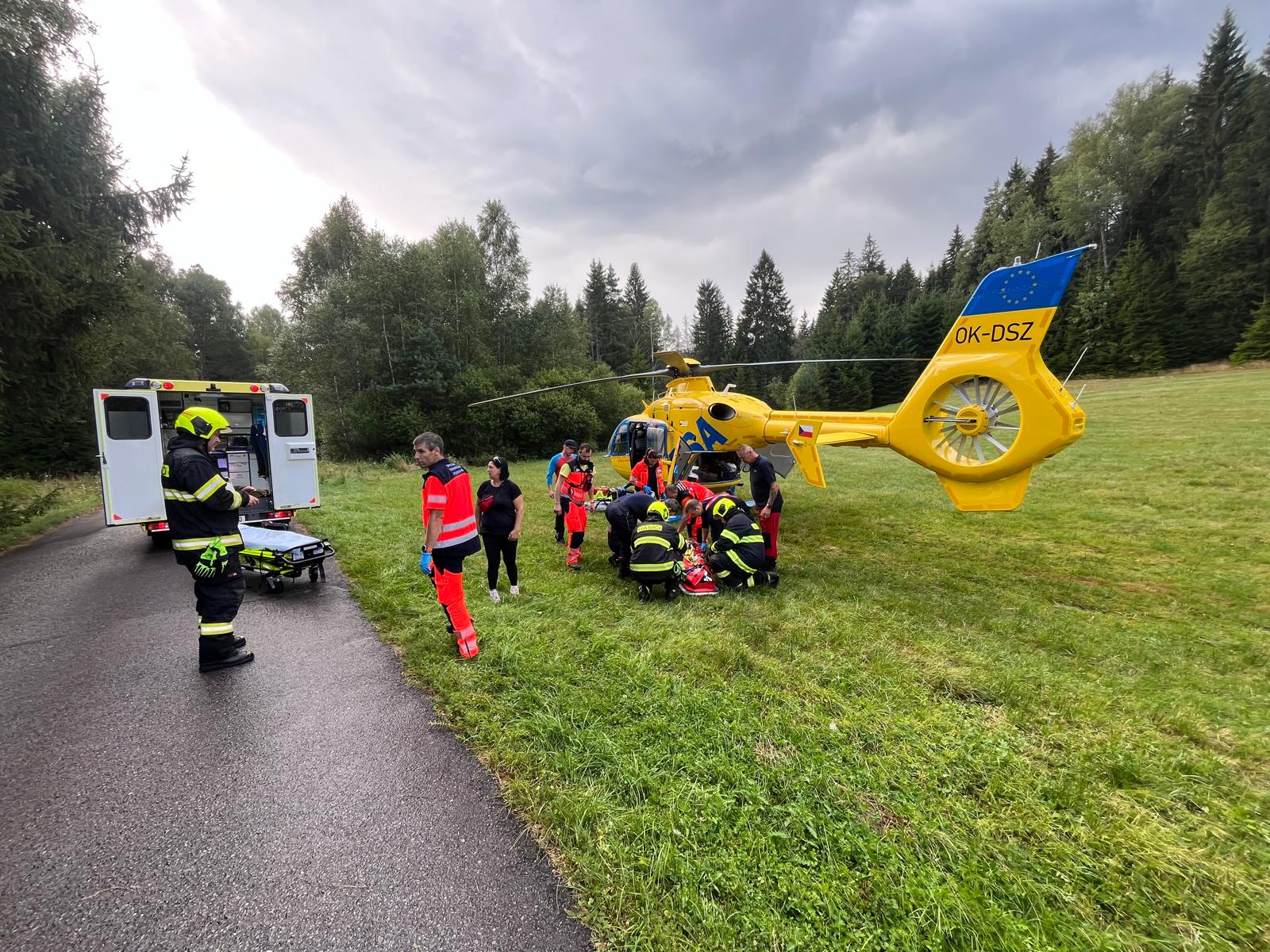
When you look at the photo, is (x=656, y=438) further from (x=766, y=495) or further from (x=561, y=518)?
(x=766, y=495)

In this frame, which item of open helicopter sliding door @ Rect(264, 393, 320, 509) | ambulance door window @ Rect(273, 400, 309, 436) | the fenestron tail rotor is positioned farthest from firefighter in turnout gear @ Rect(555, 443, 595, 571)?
ambulance door window @ Rect(273, 400, 309, 436)

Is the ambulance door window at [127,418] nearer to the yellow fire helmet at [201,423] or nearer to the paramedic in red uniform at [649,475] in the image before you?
the yellow fire helmet at [201,423]

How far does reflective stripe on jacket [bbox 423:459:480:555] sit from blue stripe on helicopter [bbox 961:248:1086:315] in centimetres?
498

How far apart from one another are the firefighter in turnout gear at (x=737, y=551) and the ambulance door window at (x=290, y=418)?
7468mm

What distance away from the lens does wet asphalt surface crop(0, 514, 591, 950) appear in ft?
6.64

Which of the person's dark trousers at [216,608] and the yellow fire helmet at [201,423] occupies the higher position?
the yellow fire helmet at [201,423]

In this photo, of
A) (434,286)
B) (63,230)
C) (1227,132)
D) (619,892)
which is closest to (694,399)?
(619,892)

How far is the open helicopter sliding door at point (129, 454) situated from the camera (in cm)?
677

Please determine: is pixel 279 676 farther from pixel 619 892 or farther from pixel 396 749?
pixel 619 892

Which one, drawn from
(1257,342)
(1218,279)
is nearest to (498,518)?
(1257,342)

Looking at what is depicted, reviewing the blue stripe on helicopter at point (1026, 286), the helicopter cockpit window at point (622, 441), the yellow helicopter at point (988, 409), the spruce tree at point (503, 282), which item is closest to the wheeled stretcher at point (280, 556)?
the helicopter cockpit window at point (622, 441)

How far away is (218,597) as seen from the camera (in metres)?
4.04

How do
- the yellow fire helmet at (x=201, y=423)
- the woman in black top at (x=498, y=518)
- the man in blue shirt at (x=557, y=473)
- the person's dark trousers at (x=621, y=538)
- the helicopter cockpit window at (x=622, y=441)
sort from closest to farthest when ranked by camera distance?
1. the yellow fire helmet at (x=201, y=423)
2. the woman in black top at (x=498, y=518)
3. the person's dark trousers at (x=621, y=538)
4. the man in blue shirt at (x=557, y=473)
5. the helicopter cockpit window at (x=622, y=441)

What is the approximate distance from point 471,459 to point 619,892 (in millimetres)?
A: 24465
